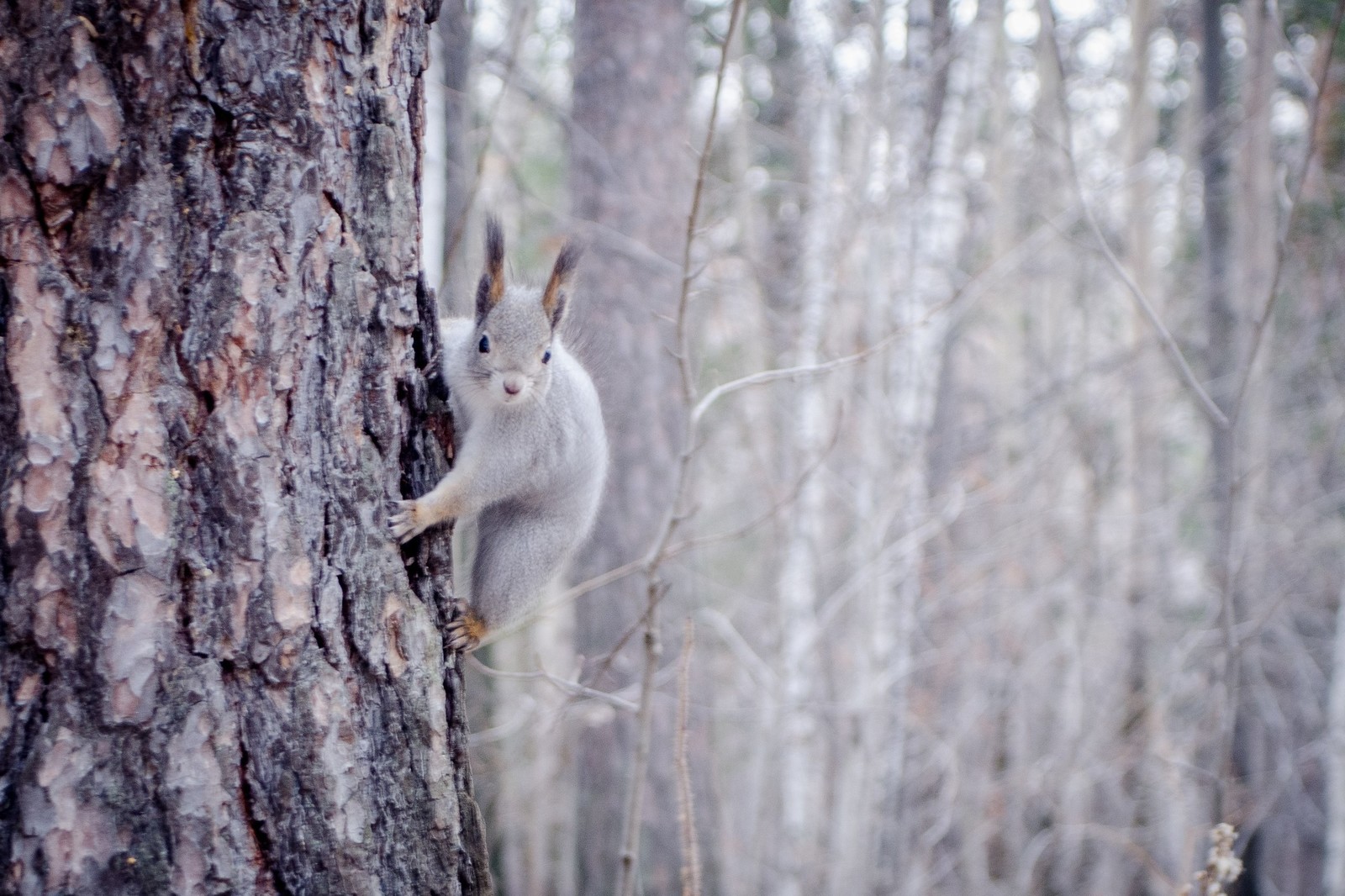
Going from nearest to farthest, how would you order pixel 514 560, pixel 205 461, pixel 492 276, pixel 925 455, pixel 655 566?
pixel 205 461 < pixel 655 566 < pixel 492 276 < pixel 514 560 < pixel 925 455

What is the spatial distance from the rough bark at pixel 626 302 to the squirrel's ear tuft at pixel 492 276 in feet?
9.26

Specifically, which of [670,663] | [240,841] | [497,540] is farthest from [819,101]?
[240,841]

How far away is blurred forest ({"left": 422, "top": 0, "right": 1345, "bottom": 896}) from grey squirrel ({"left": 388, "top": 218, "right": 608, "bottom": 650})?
30 cm

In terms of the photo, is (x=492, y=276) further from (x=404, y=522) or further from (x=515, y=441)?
(x=404, y=522)

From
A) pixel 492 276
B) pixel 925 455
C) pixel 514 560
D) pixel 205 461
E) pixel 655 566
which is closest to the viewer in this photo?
pixel 205 461

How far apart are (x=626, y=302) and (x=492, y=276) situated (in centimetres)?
308

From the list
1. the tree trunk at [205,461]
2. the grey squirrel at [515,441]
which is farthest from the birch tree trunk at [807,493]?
the tree trunk at [205,461]

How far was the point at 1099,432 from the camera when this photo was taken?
732 cm

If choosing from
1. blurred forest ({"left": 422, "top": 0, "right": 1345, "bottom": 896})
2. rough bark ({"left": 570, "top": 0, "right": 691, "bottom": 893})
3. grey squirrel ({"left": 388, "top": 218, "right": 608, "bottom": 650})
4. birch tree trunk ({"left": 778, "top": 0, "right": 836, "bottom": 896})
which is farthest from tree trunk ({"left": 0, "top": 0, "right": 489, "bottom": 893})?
rough bark ({"left": 570, "top": 0, "right": 691, "bottom": 893})

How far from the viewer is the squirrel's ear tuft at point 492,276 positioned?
2.14 metres

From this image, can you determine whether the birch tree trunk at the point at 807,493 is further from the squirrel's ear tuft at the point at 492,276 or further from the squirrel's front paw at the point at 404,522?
the squirrel's front paw at the point at 404,522

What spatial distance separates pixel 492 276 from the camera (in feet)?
7.28

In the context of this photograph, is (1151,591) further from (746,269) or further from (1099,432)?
(746,269)

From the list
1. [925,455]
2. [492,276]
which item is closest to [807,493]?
[925,455]
